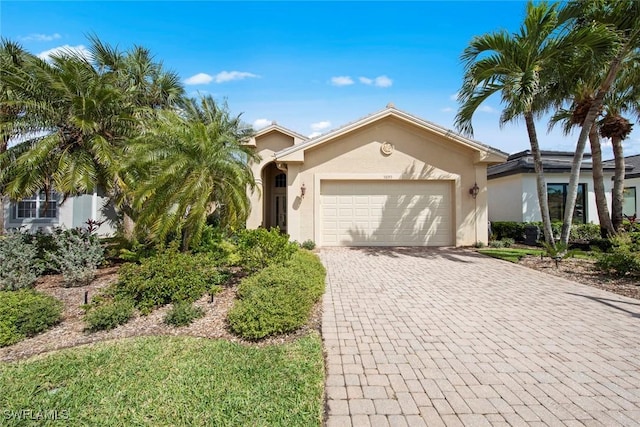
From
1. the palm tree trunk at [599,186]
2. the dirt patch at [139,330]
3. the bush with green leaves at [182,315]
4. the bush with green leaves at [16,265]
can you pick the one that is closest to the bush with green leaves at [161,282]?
the dirt patch at [139,330]

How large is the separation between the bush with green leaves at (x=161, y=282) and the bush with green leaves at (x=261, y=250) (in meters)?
1.05

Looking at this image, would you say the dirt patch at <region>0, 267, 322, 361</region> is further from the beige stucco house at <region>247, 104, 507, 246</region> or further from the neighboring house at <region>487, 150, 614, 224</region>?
the neighboring house at <region>487, 150, 614, 224</region>

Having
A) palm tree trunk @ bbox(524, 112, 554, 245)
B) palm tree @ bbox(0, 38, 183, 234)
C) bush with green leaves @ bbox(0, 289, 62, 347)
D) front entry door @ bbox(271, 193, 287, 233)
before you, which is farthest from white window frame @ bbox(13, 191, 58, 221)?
palm tree trunk @ bbox(524, 112, 554, 245)

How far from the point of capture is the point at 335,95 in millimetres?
13062

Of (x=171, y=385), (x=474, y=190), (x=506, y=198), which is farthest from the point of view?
(x=506, y=198)

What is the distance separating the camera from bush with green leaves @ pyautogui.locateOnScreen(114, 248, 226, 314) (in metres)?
5.14

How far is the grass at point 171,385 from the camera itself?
255cm

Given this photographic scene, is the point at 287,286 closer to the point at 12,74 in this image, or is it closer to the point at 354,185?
the point at 354,185

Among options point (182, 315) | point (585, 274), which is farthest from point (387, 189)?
point (182, 315)

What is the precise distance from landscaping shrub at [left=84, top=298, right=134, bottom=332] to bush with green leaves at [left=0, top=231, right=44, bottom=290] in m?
2.93

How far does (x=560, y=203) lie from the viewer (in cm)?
1435

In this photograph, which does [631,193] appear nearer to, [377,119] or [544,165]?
[544,165]

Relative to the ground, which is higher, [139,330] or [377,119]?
[377,119]

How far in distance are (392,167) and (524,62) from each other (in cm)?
533
